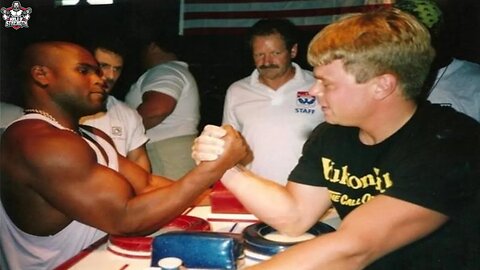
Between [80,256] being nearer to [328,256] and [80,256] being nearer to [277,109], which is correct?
[328,256]

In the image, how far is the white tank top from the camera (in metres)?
1.50

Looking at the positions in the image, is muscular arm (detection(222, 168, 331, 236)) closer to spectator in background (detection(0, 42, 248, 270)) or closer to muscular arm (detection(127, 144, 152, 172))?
spectator in background (detection(0, 42, 248, 270))

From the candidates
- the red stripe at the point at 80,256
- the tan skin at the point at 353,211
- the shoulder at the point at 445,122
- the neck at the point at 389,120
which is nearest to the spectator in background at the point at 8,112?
the red stripe at the point at 80,256

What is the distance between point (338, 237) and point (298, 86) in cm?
162

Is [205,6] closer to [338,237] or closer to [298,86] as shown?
[298,86]

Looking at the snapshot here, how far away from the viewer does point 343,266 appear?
1057 mm

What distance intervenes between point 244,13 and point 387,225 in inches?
121

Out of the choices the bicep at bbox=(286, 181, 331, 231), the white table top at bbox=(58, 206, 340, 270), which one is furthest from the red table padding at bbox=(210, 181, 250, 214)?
the bicep at bbox=(286, 181, 331, 231)

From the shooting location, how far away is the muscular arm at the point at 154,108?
2684mm

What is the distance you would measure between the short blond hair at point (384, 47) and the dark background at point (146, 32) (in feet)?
3.85

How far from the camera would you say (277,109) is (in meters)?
2.56

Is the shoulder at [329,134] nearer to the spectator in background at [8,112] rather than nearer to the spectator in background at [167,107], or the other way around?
the spectator in background at [8,112]

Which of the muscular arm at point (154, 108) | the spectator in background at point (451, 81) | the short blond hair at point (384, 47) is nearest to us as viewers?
the short blond hair at point (384, 47)

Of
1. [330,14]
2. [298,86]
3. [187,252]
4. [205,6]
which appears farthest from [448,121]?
[205,6]
